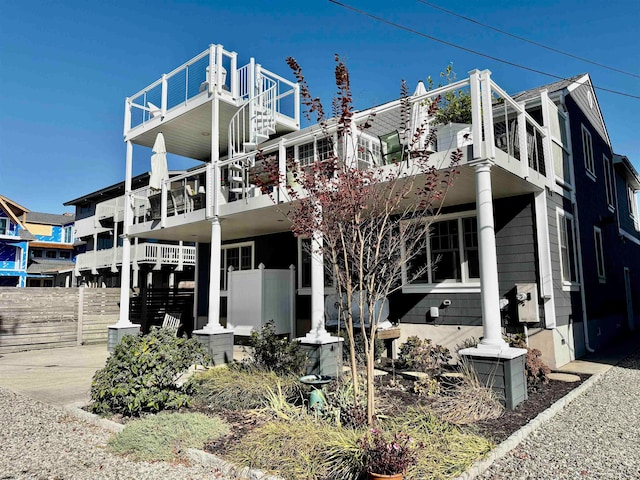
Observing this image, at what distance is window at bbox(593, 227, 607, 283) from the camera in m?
12.1

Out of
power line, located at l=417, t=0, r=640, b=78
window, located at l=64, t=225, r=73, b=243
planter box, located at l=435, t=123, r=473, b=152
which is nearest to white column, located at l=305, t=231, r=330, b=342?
planter box, located at l=435, t=123, r=473, b=152

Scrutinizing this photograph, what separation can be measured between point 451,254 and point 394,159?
4.32 metres

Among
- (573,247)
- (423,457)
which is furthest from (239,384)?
(573,247)

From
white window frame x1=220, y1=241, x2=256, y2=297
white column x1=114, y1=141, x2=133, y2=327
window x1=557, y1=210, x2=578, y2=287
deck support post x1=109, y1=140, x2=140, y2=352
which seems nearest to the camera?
window x1=557, y1=210, x2=578, y2=287

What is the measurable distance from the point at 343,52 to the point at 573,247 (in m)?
8.10

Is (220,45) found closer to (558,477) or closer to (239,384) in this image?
(239,384)

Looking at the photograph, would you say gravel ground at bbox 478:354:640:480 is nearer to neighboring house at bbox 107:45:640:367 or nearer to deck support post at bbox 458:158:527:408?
deck support post at bbox 458:158:527:408

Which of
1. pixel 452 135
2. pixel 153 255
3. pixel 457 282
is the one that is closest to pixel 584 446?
pixel 457 282

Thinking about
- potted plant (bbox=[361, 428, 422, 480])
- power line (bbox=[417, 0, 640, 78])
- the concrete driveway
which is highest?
power line (bbox=[417, 0, 640, 78])

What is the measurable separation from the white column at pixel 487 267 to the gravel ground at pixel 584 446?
4.16ft

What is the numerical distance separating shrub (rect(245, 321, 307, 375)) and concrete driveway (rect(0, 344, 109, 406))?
280 cm

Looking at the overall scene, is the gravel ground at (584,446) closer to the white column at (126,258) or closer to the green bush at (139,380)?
the green bush at (139,380)

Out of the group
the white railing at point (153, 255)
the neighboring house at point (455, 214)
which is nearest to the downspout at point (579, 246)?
the neighboring house at point (455, 214)

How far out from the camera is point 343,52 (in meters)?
5.04
